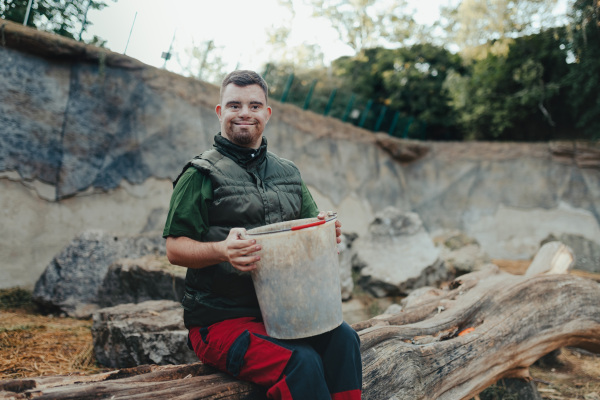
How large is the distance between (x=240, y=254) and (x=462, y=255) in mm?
6197

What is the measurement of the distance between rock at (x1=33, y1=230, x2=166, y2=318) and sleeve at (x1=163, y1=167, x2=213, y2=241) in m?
3.24

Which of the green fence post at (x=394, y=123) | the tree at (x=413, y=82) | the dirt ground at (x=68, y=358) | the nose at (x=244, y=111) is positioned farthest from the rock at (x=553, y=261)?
the tree at (x=413, y=82)

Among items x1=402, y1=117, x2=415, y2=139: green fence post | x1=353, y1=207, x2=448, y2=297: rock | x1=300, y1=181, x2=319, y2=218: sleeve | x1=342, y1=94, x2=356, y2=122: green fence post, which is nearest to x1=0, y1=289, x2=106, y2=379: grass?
x1=300, y1=181, x2=319, y2=218: sleeve

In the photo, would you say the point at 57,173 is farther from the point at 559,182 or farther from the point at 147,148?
the point at 559,182

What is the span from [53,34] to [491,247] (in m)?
9.26

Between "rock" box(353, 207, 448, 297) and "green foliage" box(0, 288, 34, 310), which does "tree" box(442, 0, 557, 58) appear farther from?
"green foliage" box(0, 288, 34, 310)

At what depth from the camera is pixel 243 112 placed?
1855 mm

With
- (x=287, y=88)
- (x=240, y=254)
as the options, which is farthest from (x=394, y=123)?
(x=240, y=254)

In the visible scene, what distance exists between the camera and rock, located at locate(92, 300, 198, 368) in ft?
9.53

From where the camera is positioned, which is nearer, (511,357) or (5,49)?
(511,357)

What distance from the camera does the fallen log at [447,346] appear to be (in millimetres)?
1637

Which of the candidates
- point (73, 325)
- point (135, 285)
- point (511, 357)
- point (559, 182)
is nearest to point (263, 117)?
point (511, 357)

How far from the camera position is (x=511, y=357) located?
2883 millimetres

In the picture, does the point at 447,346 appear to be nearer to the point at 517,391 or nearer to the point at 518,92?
the point at 517,391
